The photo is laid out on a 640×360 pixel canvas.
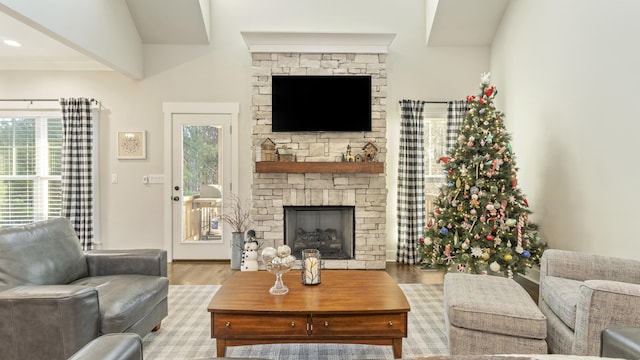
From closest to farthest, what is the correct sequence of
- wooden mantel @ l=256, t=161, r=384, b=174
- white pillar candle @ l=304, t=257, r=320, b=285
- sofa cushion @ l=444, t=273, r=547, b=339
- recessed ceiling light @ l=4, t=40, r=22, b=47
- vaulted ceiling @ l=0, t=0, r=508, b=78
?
1. sofa cushion @ l=444, t=273, r=547, b=339
2. white pillar candle @ l=304, t=257, r=320, b=285
3. vaulted ceiling @ l=0, t=0, r=508, b=78
4. recessed ceiling light @ l=4, t=40, r=22, b=47
5. wooden mantel @ l=256, t=161, r=384, b=174

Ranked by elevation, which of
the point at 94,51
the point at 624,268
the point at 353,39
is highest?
the point at 353,39

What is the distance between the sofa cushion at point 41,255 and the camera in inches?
85.7

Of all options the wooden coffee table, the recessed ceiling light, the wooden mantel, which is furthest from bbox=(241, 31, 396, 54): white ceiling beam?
the wooden coffee table

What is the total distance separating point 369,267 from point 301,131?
1.92 m

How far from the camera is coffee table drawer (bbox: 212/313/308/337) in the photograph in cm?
214

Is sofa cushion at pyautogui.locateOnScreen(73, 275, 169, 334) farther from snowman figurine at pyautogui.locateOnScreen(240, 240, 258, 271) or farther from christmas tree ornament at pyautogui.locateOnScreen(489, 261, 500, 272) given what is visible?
christmas tree ornament at pyautogui.locateOnScreen(489, 261, 500, 272)

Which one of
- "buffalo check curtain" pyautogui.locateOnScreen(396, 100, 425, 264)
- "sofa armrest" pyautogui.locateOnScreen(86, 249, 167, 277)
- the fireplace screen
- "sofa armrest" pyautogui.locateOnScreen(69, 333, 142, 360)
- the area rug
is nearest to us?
"sofa armrest" pyautogui.locateOnScreen(69, 333, 142, 360)

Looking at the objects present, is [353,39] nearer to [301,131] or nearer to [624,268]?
[301,131]

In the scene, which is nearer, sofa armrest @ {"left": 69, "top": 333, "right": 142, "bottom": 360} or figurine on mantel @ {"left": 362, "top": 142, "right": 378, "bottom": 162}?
sofa armrest @ {"left": 69, "top": 333, "right": 142, "bottom": 360}

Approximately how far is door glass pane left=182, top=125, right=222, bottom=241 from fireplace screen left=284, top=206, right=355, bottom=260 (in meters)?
1.04

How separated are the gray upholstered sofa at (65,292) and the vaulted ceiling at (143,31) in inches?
89.9

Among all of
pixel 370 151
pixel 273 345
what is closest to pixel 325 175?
pixel 370 151

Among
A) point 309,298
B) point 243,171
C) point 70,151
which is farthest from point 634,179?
point 70,151

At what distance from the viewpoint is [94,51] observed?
152 inches
